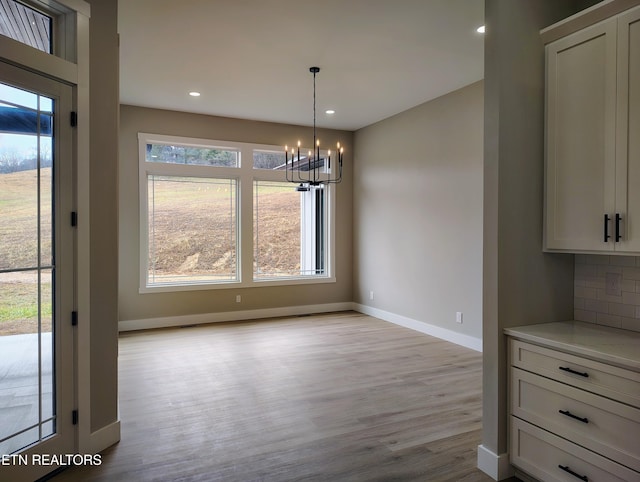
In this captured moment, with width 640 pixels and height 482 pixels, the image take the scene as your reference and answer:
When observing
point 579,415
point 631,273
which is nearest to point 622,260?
point 631,273

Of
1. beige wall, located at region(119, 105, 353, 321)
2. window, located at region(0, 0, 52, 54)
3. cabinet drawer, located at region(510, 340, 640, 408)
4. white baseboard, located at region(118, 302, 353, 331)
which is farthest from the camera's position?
white baseboard, located at region(118, 302, 353, 331)

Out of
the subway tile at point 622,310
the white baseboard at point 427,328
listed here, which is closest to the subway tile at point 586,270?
the subway tile at point 622,310

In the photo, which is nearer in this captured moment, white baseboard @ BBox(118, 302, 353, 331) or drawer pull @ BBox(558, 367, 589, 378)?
drawer pull @ BBox(558, 367, 589, 378)

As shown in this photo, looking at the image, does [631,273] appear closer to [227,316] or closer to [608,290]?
[608,290]

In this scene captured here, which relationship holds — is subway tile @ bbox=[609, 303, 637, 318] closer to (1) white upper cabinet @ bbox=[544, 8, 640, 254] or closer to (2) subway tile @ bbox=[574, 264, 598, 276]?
(2) subway tile @ bbox=[574, 264, 598, 276]

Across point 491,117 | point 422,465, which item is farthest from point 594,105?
point 422,465

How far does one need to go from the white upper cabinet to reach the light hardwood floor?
61.7 inches

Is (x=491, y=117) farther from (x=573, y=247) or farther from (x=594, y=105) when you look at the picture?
(x=573, y=247)

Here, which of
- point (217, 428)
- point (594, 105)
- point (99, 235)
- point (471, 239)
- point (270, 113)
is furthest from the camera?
point (270, 113)

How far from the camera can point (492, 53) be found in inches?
95.1

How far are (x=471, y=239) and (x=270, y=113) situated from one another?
137 inches

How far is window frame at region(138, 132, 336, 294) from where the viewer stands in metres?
6.00

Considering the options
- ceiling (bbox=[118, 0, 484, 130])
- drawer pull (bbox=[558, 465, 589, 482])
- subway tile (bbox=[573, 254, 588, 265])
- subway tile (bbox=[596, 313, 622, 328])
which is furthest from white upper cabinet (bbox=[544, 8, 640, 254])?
ceiling (bbox=[118, 0, 484, 130])

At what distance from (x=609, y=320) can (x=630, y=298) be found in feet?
0.60
